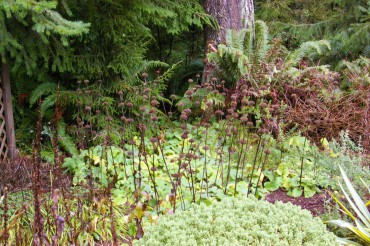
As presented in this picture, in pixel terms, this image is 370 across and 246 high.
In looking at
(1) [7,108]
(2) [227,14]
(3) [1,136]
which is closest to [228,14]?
(2) [227,14]

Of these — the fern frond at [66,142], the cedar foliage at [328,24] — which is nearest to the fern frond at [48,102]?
the fern frond at [66,142]

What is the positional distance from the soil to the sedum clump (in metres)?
1.54

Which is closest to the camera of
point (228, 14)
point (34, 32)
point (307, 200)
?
point (307, 200)

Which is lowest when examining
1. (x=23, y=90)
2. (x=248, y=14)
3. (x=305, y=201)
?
(x=305, y=201)

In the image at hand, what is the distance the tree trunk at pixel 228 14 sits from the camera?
717 centimetres

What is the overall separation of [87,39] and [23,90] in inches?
43.1

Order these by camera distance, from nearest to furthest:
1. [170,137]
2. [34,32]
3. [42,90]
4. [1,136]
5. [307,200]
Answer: [307,200] < [34,32] < [1,136] < [42,90] < [170,137]

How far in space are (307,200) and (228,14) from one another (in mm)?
3736

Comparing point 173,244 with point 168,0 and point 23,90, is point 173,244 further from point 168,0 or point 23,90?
point 168,0

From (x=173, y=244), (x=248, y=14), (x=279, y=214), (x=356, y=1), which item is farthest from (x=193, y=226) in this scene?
(x=356, y=1)

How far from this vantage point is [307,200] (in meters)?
4.46

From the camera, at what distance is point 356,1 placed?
25.6 feet

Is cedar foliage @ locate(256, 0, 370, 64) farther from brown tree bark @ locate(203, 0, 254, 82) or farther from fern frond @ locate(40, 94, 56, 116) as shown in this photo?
fern frond @ locate(40, 94, 56, 116)

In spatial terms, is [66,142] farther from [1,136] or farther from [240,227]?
[240,227]
